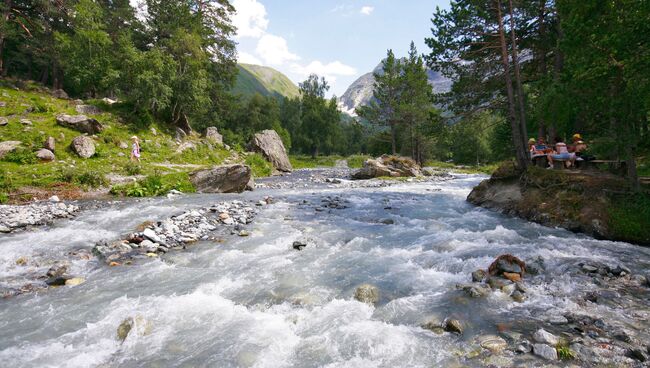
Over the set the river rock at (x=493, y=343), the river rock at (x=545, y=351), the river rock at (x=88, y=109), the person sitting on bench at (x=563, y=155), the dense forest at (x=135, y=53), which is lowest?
the river rock at (x=493, y=343)

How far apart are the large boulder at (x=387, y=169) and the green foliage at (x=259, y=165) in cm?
1096

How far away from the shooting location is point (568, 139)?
2484 cm

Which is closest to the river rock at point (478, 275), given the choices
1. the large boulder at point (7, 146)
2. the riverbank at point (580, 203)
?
the riverbank at point (580, 203)

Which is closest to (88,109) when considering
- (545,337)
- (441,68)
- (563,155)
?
(441,68)

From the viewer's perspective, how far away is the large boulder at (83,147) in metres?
23.0

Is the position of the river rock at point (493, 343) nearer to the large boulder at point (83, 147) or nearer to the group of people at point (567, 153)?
the group of people at point (567, 153)

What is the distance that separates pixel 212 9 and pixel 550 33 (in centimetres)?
4242

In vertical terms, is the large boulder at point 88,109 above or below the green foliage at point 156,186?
above

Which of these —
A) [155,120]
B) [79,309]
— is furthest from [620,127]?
[155,120]

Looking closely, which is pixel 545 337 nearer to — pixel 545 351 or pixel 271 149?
pixel 545 351

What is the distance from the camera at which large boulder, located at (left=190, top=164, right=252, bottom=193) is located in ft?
75.5

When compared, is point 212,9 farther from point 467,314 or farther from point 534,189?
point 467,314

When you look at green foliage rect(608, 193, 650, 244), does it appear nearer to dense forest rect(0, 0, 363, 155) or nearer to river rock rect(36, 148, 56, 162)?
river rock rect(36, 148, 56, 162)

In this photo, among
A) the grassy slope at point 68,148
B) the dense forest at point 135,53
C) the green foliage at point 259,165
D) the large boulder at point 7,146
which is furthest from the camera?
the green foliage at point 259,165
